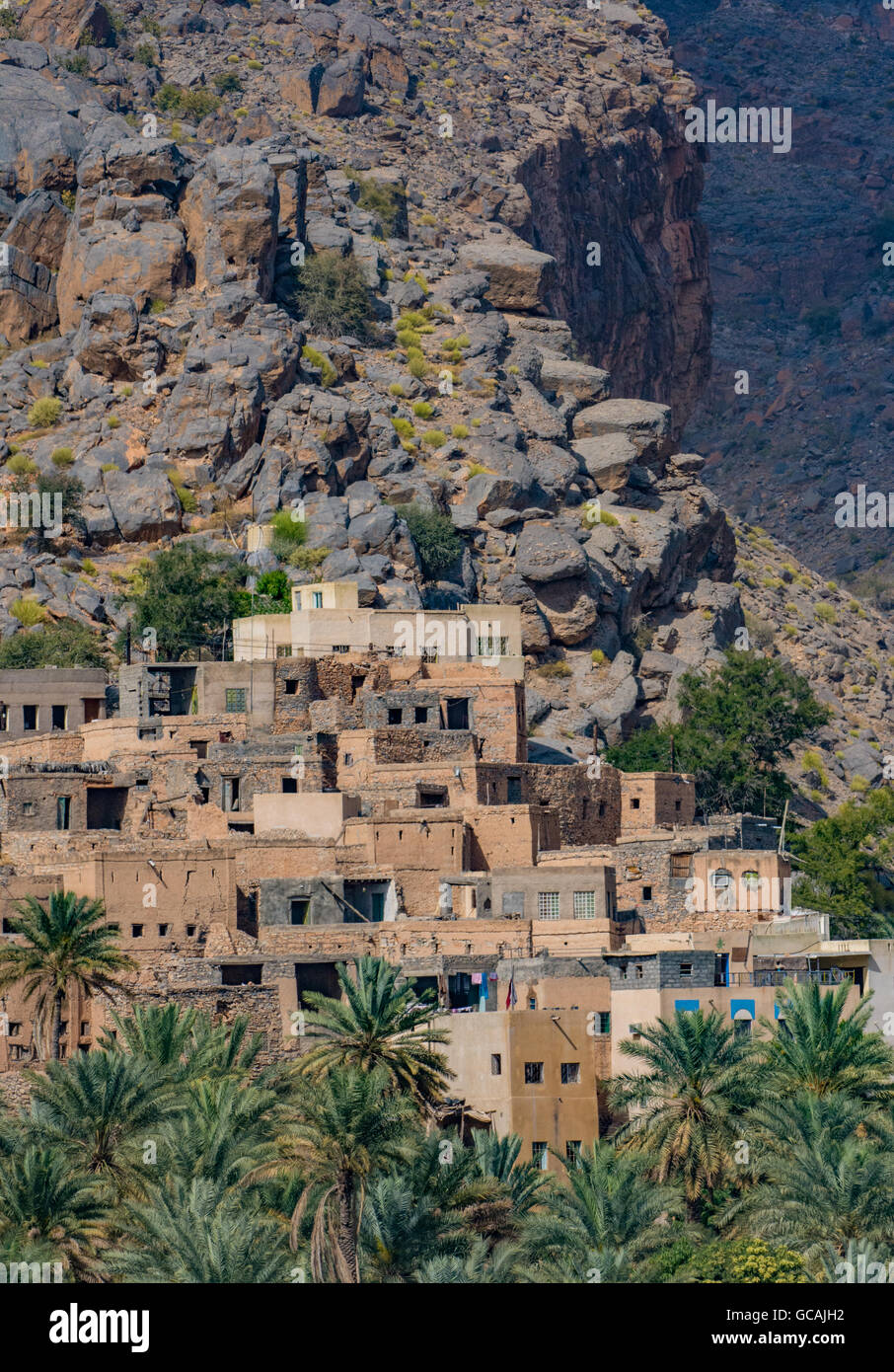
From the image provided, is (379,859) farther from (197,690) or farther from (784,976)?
(197,690)

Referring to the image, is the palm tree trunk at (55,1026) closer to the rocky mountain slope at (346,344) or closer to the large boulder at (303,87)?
the rocky mountain slope at (346,344)

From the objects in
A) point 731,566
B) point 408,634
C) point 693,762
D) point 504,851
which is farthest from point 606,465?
point 504,851

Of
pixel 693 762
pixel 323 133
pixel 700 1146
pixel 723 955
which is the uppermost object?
pixel 323 133

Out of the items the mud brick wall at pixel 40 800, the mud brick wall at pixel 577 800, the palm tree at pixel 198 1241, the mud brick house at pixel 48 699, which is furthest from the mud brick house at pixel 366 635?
the palm tree at pixel 198 1241

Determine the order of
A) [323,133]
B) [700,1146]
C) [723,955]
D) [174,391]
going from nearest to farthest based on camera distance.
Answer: [700,1146]
[723,955]
[174,391]
[323,133]

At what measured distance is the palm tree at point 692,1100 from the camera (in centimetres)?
4603

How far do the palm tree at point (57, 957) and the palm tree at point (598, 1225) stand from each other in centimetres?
1259

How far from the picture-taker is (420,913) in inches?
2327

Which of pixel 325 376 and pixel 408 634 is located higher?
pixel 325 376

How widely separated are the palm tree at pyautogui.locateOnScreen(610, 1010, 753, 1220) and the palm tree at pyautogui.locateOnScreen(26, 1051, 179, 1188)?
9.23 meters

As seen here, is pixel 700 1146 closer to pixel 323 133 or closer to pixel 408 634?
pixel 408 634

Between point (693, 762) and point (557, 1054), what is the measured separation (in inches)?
1236

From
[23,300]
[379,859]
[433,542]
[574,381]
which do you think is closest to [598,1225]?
[379,859]

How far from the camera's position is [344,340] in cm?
10362
